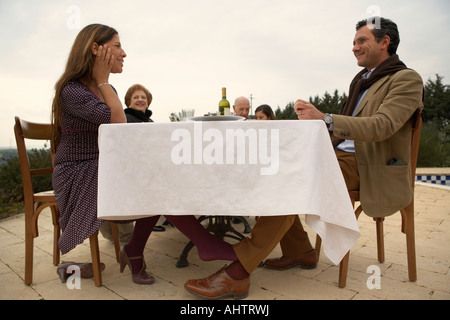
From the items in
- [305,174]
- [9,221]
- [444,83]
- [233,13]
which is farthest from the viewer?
[444,83]

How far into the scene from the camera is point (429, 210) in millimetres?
3910

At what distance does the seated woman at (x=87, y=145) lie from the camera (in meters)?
1.64

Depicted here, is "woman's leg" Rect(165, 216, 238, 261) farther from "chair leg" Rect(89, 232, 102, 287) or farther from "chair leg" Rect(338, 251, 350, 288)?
"chair leg" Rect(338, 251, 350, 288)

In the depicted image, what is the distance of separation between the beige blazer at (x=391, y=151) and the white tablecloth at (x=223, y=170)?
42 cm

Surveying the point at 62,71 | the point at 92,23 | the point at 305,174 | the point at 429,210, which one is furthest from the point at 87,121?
the point at 429,210

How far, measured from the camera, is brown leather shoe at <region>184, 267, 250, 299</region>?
1577 millimetres

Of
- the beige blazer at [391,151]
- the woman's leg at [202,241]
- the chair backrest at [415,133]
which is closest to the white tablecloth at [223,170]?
the woman's leg at [202,241]

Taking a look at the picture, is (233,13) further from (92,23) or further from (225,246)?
(225,246)

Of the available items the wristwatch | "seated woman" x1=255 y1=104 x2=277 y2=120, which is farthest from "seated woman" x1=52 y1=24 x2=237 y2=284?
"seated woman" x1=255 y1=104 x2=277 y2=120

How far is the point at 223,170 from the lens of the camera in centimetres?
129

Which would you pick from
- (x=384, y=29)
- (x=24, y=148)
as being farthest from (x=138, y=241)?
(x=384, y=29)

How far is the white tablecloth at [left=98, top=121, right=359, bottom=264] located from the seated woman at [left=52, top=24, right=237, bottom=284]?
0.35 metres

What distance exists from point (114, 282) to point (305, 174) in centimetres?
142

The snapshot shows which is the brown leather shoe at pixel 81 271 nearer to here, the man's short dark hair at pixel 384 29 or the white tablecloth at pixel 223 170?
the white tablecloth at pixel 223 170
